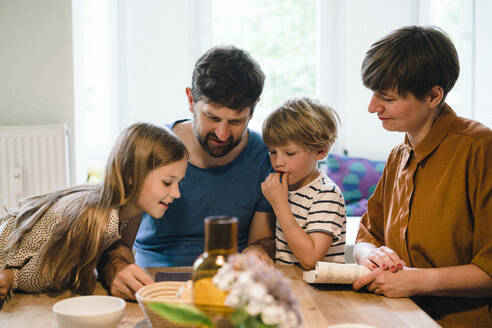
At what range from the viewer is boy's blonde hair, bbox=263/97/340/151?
1.66 meters

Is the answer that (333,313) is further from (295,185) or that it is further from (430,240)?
(295,185)

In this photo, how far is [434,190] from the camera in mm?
1424

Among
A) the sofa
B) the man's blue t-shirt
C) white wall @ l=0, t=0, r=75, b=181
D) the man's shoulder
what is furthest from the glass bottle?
the sofa

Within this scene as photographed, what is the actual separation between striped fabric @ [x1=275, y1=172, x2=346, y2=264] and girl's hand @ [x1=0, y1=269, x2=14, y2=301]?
79 cm

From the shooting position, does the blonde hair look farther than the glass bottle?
Yes

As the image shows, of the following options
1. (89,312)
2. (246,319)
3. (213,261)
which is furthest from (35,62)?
(246,319)

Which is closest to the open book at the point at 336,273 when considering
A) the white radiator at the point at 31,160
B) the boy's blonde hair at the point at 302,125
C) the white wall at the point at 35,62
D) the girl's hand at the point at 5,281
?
the boy's blonde hair at the point at 302,125

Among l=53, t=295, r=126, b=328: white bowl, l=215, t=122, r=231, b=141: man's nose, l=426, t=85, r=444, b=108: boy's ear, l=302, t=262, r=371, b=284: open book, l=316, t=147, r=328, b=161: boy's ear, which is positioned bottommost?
l=302, t=262, r=371, b=284: open book

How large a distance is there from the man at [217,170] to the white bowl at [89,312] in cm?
64

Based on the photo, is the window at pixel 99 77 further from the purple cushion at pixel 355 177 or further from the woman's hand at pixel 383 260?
the woman's hand at pixel 383 260

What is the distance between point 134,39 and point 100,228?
2852 millimetres

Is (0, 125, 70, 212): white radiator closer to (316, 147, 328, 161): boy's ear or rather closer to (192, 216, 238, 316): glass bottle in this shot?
(316, 147, 328, 161): boy's ear

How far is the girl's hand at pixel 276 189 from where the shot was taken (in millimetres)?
1639

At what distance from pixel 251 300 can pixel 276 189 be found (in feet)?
3.33
